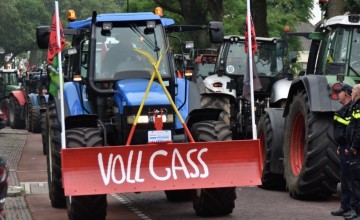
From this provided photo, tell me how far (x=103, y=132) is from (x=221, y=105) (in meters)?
7.53

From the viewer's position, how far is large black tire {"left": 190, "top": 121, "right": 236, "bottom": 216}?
11.9 metres

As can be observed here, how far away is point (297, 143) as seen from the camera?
14.4m

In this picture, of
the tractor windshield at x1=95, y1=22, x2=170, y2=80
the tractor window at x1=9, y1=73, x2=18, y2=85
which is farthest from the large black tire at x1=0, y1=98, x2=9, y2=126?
the tractor windshield at x1=95, y1=22, x2=170, y2=80

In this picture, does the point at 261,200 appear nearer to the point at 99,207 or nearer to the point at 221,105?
the point at 99,207

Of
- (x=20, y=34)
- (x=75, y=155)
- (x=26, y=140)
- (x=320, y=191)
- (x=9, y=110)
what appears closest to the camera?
(x=75, y=155)

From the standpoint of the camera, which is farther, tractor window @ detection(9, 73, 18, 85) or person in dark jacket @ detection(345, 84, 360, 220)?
tractor window @ detection(9, 73, 18, 85)

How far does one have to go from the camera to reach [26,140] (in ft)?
101

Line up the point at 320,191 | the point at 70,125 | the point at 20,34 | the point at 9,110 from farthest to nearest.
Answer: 1. the point at 20,34
2. the point at 9,110
3. the point at 320,191
4. the point at 70,125

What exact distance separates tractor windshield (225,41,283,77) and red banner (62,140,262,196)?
9.72 m

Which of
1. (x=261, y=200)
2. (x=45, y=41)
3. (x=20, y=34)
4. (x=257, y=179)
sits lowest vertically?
(x=20, y=34)

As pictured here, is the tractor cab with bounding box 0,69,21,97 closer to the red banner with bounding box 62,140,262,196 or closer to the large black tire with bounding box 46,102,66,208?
the large black tire with bounding box 46,102,66,208

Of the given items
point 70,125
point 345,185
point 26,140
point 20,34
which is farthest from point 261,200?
point 20,34

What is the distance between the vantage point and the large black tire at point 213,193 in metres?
11.9

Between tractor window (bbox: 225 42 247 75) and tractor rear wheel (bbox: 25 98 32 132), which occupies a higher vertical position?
tractor window (bbox: 225 42 247 75)
